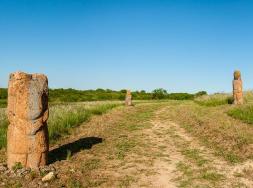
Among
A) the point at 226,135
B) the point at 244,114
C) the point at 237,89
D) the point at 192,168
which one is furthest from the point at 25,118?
the point at 237,89

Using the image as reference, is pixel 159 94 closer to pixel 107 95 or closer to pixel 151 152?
pixel 107 95

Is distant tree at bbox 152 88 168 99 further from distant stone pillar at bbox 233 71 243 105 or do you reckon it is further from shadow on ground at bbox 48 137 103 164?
shadow on ground at bbox 48 137 103 164

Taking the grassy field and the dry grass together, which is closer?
the grassy field

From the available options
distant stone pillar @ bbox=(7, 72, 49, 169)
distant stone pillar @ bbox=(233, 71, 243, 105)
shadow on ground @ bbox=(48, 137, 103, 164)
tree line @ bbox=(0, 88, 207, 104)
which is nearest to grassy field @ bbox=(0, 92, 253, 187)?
shadow on ground @ bbox=(48, 137, 103, 164)

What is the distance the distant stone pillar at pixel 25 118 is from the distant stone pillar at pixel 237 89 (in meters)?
19.8

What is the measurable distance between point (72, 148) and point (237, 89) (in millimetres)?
17759

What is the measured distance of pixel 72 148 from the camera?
12969 mm

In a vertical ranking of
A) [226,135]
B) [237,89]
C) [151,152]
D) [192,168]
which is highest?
[237,89]

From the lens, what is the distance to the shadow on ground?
11.5m

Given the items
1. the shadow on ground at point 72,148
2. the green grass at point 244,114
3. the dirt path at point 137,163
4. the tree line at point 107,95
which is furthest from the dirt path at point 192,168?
the tree line at point 107,95

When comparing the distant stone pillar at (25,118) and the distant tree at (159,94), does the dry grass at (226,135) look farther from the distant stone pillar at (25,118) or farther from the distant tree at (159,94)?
the distant tree at (159,94)

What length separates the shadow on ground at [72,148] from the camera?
11.5m

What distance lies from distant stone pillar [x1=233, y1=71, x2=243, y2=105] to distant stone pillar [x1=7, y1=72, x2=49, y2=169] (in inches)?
778

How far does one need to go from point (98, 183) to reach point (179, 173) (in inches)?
89.0
